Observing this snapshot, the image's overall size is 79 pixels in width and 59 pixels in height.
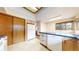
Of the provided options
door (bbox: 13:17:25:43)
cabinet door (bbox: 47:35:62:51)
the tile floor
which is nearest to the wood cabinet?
door (bbox: 13:17:25:43)

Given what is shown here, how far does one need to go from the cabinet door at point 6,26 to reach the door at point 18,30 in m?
0.38

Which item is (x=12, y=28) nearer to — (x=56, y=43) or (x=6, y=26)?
A: (x=6, y=26)

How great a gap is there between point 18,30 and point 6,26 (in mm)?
1206

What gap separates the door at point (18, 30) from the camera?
18.9 feet

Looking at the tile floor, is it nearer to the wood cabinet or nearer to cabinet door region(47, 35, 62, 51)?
the wood cabinet

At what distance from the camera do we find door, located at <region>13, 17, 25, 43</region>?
227 inches

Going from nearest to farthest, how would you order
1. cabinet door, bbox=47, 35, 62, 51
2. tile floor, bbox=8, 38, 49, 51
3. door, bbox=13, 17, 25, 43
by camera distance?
cabinet door, bbox=47, 35, 62, 51 → tile floor, bbox=8, 38, 49, 51 → door, bbox=13, 17, 25, 43

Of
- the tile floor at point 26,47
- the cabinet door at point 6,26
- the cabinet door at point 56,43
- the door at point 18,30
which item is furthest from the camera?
the door at point 18,30

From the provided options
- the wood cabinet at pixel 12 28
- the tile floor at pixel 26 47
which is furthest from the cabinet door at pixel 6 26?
the tile floor at pixel 26 47

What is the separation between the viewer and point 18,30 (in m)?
6.16

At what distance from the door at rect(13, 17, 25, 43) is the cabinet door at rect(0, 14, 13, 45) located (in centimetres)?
38

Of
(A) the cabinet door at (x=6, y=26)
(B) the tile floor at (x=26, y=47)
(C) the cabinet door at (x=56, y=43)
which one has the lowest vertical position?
(B) the tile floor at (x=26, y=47)

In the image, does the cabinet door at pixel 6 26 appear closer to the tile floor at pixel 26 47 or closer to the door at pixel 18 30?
the door at pixel 18 30
